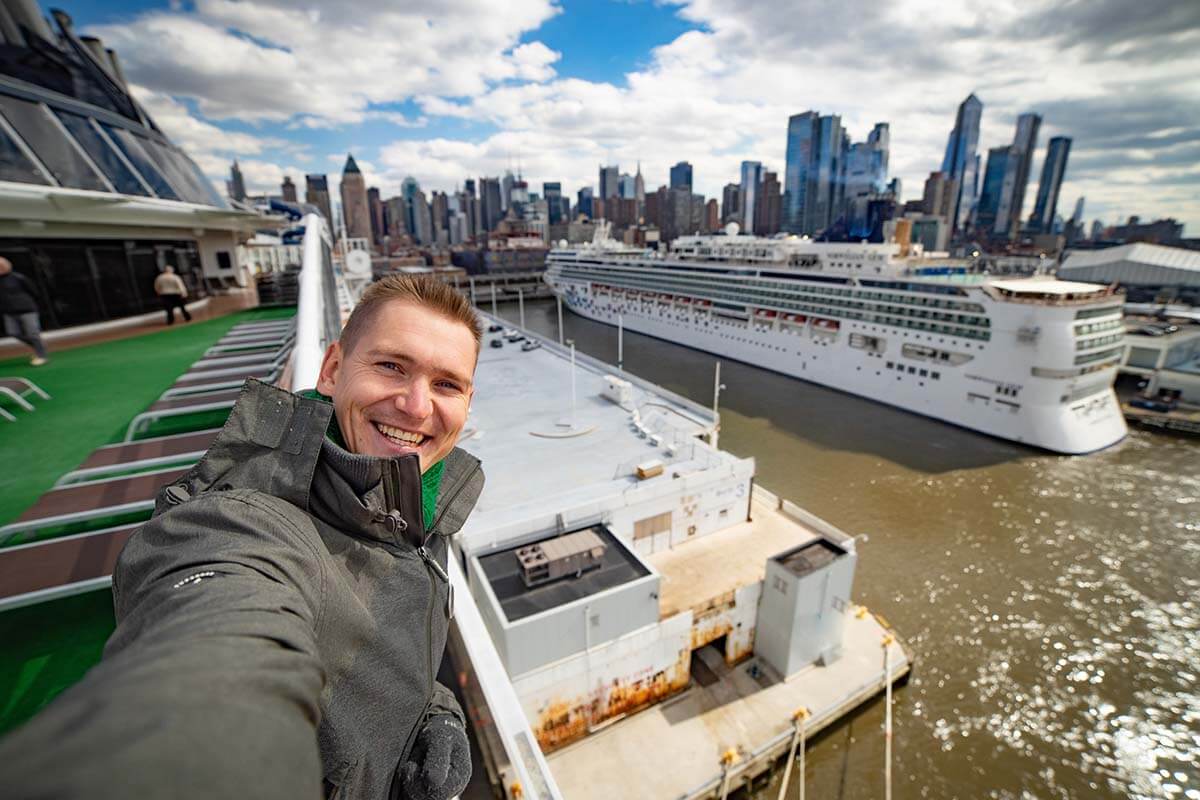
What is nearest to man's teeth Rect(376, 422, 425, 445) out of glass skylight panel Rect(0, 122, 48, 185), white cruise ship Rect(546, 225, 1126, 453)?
glass skylight panel Rect(0, 122, 48, 185)

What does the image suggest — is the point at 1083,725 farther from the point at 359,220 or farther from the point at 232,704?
the point at 359,220

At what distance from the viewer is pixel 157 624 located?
859mm

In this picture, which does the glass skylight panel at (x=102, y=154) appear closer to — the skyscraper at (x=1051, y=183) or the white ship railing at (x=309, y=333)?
the white ship railing at (x=309, y=333)

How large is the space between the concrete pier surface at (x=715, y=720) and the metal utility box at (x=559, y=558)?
79.3 inches

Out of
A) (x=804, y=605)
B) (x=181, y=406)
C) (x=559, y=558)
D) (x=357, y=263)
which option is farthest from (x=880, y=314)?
(x=181, y=406)

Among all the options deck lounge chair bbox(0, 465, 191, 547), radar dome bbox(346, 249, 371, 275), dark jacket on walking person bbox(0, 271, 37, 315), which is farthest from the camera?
radar dome bbox(346, 249, 371, 275)

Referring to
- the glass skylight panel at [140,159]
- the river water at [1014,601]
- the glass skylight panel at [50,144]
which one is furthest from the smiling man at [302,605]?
the glass skylight panel at [140,159]

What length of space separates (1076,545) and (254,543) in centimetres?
1869

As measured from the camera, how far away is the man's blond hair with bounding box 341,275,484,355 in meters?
1.46

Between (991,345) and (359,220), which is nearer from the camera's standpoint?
(991,345)

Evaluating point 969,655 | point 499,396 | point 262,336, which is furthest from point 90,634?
point 499,396

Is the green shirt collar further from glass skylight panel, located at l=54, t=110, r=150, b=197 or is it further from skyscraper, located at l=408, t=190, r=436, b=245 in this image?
skyscraper, located at l=408, t=190, r=436, b=245

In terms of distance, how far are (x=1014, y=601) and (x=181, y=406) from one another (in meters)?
15.5

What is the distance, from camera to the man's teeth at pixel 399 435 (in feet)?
4.72
